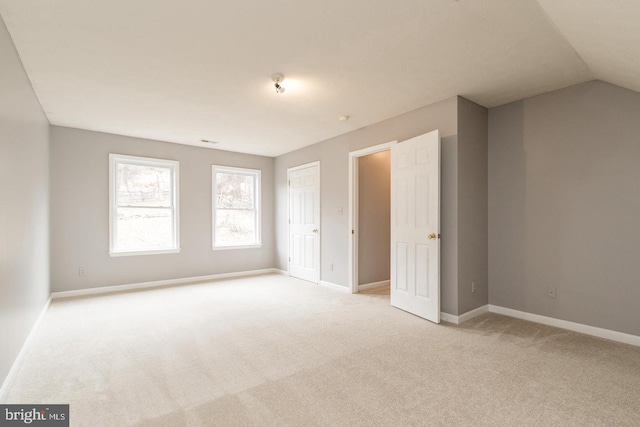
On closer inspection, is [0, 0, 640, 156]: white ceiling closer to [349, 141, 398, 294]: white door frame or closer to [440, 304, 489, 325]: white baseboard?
[349, 141, 398, 294]: white door frame

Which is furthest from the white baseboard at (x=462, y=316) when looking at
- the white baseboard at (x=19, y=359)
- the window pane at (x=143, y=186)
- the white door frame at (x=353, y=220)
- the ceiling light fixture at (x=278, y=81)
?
the window pane at (x=143, y=186)

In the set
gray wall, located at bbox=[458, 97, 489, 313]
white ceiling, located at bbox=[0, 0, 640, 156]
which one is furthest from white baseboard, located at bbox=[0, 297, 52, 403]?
gray wall, located at bbox=[458, 97, 489, 313]

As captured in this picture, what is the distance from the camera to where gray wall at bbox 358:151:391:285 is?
205 inches

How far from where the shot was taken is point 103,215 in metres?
5.04

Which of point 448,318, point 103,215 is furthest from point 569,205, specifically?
point 103,215

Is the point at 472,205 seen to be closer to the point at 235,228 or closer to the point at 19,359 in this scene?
the point at 235,228

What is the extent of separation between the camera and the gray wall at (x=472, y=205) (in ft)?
11.8

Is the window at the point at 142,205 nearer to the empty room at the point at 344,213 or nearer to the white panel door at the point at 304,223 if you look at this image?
the empty room at the point at 344,213

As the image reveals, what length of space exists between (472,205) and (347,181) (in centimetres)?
194

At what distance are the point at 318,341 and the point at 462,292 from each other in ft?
5.89

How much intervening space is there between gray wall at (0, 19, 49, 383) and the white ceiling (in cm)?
29

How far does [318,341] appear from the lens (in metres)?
3.00

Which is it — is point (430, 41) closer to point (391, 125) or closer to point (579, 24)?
point (579, 24)

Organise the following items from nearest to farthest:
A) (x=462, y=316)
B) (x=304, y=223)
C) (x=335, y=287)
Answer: (x=462, y=316) → (x=335, y=287) → (x=304, y=223)
